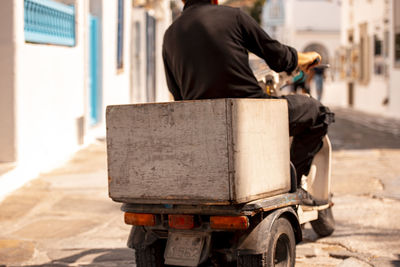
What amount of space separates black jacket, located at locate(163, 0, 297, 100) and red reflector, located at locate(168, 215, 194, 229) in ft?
2.12

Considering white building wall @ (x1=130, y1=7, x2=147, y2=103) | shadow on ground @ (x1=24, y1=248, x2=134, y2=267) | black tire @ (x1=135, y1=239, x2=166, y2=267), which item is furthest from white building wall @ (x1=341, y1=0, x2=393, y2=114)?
black tire @ (x1=135, y1=239, x2=166, y2=267)

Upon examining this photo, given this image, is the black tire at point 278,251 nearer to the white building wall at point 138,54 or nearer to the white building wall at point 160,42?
the white building wall at point 138,54

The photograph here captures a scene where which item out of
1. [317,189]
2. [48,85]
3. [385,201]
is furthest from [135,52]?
[317,189]

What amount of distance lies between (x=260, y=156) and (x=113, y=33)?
9.72m

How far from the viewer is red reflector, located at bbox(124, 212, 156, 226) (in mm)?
3641

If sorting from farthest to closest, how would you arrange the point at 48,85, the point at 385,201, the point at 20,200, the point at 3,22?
1. the point at 48,85
2. the point at 3,22
3. the point at 20,200
4. the point at 385,201

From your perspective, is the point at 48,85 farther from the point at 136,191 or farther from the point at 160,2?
the point at 160,2

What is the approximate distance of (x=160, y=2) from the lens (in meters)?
20.2

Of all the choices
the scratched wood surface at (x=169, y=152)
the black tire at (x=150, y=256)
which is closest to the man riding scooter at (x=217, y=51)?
the scratched wood surface at (x=169, y=152)

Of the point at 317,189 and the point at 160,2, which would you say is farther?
the point at 160,2

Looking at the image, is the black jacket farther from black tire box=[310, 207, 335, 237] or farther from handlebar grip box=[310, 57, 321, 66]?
black tire box=[310, 207, 335, 237]

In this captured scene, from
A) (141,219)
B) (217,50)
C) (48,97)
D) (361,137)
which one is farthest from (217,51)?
(361,137)

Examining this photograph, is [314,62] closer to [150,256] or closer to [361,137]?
[150,256]

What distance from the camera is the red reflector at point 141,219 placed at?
3.64 metres
